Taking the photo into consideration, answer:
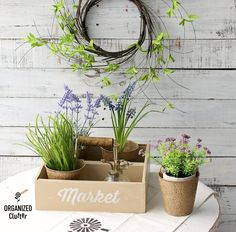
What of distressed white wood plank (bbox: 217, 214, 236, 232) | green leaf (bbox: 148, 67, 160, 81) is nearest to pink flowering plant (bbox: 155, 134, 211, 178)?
green leaf (bbox: 148, 67, 160, 81)

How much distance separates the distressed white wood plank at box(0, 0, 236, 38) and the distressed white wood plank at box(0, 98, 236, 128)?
27 centimetres

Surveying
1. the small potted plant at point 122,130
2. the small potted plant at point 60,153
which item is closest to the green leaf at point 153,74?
the small potted plant at point 122,130

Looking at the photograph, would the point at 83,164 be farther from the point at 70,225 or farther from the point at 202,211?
the point at 202,211

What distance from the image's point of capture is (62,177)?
158cm

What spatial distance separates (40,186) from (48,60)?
2.05ft

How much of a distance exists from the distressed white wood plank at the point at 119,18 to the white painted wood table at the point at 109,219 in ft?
2.16

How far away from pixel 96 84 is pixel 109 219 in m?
0.65

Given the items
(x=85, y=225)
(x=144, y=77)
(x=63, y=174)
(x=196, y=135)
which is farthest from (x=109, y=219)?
(x=196, y=135)

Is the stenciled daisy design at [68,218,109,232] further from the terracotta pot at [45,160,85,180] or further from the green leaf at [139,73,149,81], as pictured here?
the green leaf at [139,73,149,81]

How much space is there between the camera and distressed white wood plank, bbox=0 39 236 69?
1936 millimetres

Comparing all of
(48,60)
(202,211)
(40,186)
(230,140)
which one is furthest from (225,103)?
(40,186)

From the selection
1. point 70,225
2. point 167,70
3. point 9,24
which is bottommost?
point 70,225

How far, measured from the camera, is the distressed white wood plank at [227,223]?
2.16 m

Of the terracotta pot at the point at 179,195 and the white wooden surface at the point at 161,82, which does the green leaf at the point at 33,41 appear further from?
the terracotta pot at the point at 179,195
